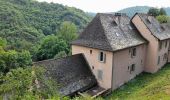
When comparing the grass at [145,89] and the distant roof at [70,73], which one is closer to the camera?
the grass at [145,89]

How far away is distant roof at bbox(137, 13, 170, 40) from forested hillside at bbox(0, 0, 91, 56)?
35.6 meters

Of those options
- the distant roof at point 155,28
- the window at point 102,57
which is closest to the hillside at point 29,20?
the window at point 102,57

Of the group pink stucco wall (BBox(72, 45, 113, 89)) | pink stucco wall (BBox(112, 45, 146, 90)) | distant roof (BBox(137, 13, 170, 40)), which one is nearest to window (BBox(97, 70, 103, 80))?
pink stucco wall (BBox(72, 45, 113, 89))

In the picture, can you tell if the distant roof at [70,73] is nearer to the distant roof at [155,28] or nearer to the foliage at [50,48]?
the distant roof at [155,28]

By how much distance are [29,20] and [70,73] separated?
256 ft

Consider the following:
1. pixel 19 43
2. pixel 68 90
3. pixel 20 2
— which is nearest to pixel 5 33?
pixel 19 43

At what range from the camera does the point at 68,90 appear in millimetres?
26766

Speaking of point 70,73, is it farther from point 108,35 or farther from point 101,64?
point 108,35

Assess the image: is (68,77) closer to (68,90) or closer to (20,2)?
(68,90)

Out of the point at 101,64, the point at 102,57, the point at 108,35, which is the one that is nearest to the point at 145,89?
the point at 101,64

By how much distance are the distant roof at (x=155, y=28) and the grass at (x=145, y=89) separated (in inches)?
255

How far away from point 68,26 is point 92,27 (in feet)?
171

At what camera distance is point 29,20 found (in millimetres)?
101562

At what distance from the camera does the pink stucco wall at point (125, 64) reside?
30.9 meters
